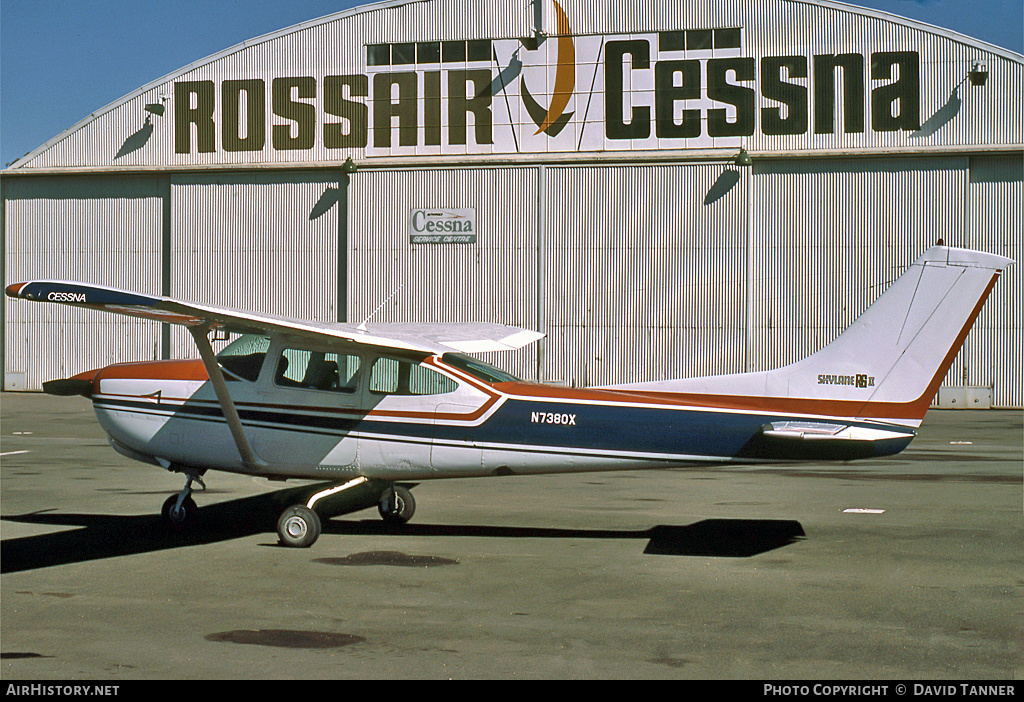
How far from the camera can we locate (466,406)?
973cm

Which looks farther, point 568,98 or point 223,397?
point 568,98

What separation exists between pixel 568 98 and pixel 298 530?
2464 cm

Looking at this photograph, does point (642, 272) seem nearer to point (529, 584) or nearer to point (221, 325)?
point (221, 325)

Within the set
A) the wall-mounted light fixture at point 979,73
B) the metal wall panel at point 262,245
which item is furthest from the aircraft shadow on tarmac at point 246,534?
the wall-mounted light fixture at point 979,73

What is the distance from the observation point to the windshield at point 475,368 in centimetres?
995

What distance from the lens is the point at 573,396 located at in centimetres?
959

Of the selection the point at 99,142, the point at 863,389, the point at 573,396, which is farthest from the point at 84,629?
the point at 99,142

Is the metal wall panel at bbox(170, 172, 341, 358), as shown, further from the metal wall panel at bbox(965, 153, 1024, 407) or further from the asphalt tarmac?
the asphalt tarmac

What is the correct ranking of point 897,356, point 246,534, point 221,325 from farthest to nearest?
point 246,534
point 221,325
point 897,356

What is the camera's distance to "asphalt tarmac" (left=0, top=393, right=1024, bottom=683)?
585cm

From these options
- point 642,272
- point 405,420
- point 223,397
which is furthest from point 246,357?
point 642,272

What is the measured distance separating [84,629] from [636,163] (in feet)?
88.7

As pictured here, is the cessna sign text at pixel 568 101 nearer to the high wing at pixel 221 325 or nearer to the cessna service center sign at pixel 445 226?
the cessna service center sign at pixel 445 226
